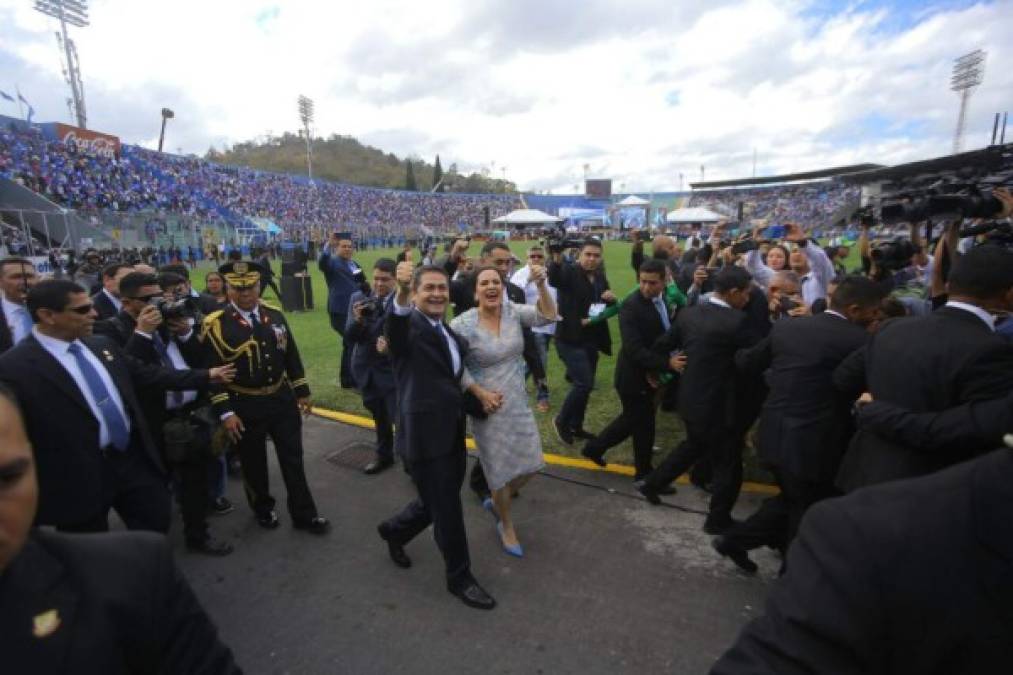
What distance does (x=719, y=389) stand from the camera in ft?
11.9

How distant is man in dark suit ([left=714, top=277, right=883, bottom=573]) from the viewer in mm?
2879

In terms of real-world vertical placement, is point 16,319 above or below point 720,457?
above

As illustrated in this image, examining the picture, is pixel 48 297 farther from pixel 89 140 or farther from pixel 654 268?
pixel 89 140

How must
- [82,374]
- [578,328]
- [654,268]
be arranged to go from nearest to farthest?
[82,374] < [654,268] < [578,328]

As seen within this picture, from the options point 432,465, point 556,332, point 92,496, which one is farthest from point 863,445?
point 92,496

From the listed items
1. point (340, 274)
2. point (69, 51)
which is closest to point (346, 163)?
point (69, 51)

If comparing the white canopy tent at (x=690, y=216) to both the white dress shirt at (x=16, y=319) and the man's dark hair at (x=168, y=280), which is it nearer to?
the man's dark hair at (x=168, y=280)

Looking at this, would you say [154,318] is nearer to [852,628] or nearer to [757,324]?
[852,628]

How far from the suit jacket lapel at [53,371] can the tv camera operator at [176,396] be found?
0.68 meters

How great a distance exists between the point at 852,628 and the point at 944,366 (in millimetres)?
1765

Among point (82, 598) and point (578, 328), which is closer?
point (82, 598)

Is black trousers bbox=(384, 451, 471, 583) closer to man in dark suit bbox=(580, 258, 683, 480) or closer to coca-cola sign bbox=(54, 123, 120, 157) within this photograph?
man in dark suit bbox=(580, 258, 683, 480)

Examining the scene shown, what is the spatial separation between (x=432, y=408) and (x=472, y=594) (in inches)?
42.9

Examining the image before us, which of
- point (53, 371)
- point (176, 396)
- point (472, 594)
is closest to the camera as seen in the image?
point (53, 371)
